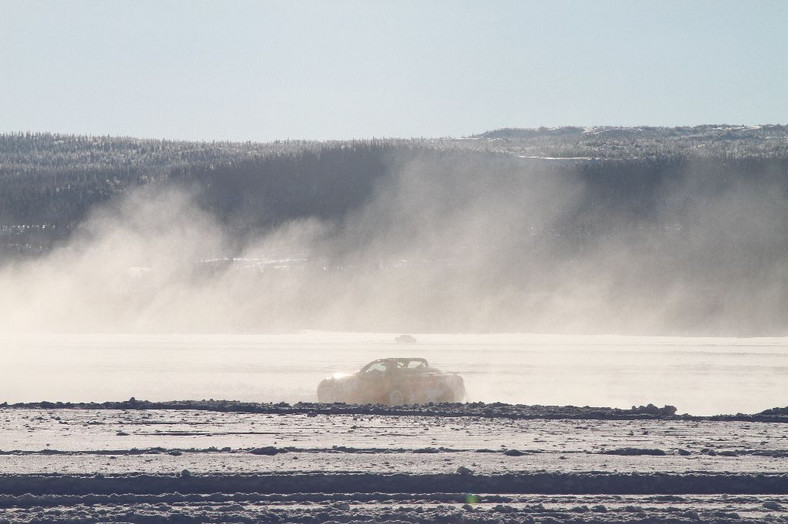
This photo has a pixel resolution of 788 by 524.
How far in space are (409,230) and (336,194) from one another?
1788 cm

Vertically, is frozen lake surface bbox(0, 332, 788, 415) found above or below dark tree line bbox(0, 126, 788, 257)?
below

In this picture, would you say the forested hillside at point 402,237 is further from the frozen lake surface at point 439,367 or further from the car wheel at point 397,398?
the car wheel at point 397,398

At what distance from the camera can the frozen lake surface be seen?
24.2 meters

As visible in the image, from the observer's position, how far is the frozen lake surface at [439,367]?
2417 centimetres

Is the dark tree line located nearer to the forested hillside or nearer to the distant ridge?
the forested hillside

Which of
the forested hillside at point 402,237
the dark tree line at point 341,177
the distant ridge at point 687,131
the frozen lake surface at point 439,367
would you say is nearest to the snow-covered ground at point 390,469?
the frozen lake surface at point 439,367

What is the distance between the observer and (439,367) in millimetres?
33062

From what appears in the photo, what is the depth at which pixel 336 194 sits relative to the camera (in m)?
115

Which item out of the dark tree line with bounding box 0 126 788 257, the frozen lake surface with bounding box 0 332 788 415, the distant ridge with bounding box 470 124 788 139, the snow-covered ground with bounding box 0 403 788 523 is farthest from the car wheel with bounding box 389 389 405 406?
the distant ridge with bounding box 470 124 788 139

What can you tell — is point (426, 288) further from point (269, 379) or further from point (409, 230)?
point (269, 379)

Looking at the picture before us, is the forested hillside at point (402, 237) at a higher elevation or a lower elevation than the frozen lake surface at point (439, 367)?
higher

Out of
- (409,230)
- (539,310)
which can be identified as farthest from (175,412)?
(409,230)

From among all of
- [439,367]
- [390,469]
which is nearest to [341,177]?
[439,367]

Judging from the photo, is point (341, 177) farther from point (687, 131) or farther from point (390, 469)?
point (390, 469)
